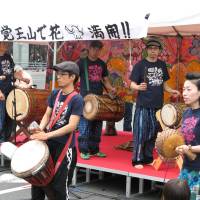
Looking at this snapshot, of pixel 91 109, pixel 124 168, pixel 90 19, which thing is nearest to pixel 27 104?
pixel 91 109

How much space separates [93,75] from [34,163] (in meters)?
2.93

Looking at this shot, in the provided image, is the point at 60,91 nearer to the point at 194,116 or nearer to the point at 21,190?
the point at 194,116

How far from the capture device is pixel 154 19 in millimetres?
5504

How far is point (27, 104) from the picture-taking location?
704 cm

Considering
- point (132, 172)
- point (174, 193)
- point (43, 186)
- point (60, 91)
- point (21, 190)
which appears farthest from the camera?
point (21, 190)

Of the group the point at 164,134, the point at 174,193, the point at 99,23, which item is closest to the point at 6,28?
the point at 99,23

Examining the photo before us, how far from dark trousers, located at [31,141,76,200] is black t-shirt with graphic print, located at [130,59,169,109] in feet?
6.16

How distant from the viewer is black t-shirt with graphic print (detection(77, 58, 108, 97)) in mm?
6621

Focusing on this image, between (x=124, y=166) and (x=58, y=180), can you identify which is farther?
(x=124, y=166)

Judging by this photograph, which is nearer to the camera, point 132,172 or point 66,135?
point 66,135

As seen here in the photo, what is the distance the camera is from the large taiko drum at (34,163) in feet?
12.7

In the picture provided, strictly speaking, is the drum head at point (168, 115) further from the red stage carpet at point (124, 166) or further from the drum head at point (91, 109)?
the drum head at point (91, 109)

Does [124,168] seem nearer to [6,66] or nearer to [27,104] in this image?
[27,104]

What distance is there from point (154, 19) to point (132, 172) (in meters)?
1.82
